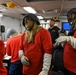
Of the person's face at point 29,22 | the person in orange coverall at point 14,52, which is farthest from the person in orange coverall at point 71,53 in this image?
the person in orange coverall at point 14,52

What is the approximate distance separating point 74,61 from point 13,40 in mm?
1542

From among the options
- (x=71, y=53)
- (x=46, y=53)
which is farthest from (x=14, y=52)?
(x=71, y=53)

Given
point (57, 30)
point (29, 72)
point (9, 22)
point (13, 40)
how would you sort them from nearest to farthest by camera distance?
point (29, 72)
point (13, 40)
point (57, 30)
point (9, 22)

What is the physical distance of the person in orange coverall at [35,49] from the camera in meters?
2.10

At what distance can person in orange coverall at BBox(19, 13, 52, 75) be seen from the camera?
210 centimetres

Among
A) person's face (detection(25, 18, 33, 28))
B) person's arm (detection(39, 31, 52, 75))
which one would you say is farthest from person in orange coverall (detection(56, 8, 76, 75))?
person's face (detection(25, 18, 33, 28))

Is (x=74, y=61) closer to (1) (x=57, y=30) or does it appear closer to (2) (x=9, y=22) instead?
(1) (x=57, y=30)

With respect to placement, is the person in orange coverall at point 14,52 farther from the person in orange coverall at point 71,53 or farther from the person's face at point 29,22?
the person in orange coverall at point 71,53

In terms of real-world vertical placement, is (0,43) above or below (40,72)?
above

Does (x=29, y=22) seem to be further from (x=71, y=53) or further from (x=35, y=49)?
(x=71, y=53)

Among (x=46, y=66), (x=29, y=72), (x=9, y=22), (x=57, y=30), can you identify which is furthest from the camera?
(x=9, y=22)

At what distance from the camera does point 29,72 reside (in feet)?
7.29

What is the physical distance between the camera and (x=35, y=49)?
2158mm

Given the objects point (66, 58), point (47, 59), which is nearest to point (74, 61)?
point (66, 58)
